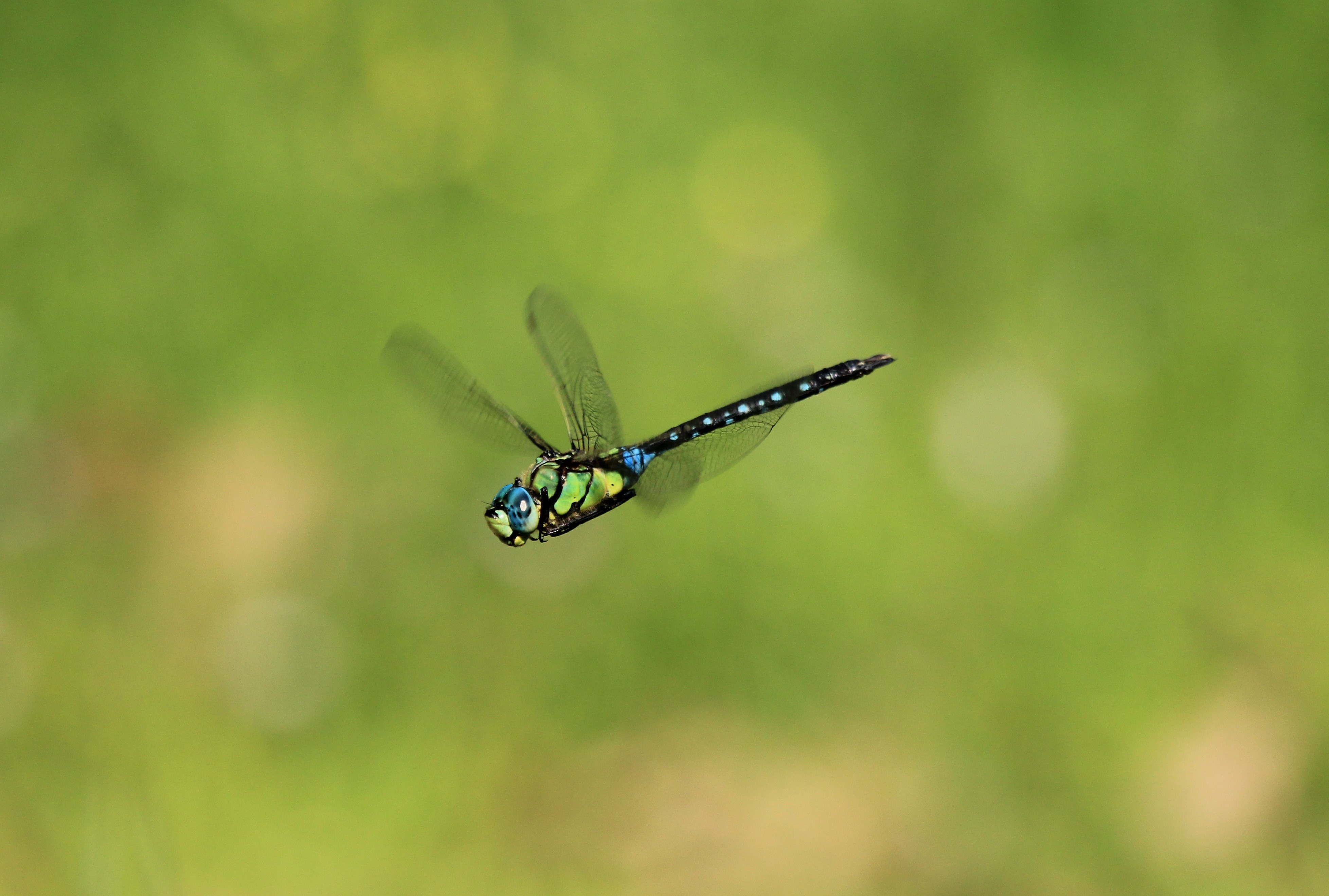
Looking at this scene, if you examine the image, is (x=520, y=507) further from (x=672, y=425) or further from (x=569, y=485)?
(x=672, y=425)

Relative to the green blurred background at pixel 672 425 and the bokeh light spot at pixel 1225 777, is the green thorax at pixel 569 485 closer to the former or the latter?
the green blurred background at pixel 672 425

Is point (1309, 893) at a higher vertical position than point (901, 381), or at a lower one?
lower

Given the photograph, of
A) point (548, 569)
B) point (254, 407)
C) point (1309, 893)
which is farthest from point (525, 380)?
point (1309, 893)

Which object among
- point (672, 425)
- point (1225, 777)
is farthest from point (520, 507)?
point (1225, 777)

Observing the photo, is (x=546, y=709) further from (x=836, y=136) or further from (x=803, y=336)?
(x=836, y=136)

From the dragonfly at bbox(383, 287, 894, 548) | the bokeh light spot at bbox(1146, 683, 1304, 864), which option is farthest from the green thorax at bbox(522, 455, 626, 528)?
the bokeh light spot at bbox(1146, 683, 1304, 864)

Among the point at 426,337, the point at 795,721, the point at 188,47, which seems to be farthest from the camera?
the point at 188,47

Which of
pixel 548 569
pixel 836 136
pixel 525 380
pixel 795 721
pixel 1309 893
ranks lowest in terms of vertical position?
pixel 1309 893
